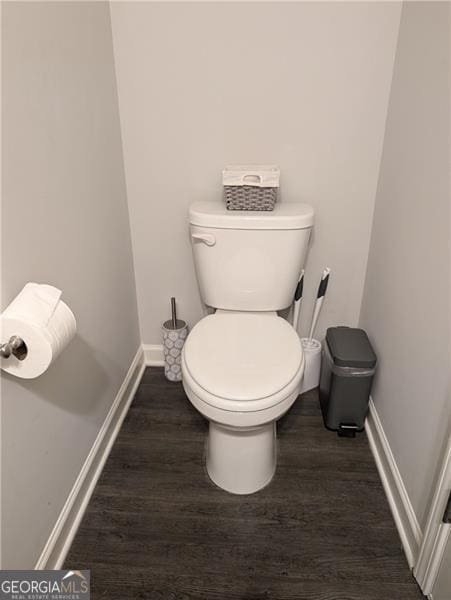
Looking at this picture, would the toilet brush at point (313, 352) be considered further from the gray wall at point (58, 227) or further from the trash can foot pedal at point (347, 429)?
the gray wall at point (58, 227)

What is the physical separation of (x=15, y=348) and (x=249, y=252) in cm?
84

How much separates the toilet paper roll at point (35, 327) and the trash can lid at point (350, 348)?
0.95m

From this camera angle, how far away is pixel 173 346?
1.74 meters

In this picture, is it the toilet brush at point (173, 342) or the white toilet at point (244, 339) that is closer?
the white toilet at point (244, 339)

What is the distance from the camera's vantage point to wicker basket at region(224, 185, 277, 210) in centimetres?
137

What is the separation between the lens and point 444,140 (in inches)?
39.3

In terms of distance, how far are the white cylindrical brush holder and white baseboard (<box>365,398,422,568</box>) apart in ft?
2.65

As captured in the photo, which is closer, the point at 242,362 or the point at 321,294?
the point at 242,362

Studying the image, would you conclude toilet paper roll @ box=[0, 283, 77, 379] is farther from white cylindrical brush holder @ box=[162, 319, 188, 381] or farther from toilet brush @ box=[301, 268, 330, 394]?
toilet brush @ box=[301, 268, 330, 394]

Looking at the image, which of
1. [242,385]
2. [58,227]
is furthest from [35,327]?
[242,385]

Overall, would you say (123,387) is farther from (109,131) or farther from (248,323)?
(109,131)

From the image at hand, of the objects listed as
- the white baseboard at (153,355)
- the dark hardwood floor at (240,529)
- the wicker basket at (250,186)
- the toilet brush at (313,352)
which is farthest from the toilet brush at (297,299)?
the white baseboard at (153,355)

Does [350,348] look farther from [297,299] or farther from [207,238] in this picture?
[207,238]

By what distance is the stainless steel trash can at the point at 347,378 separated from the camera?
4.61 feet
